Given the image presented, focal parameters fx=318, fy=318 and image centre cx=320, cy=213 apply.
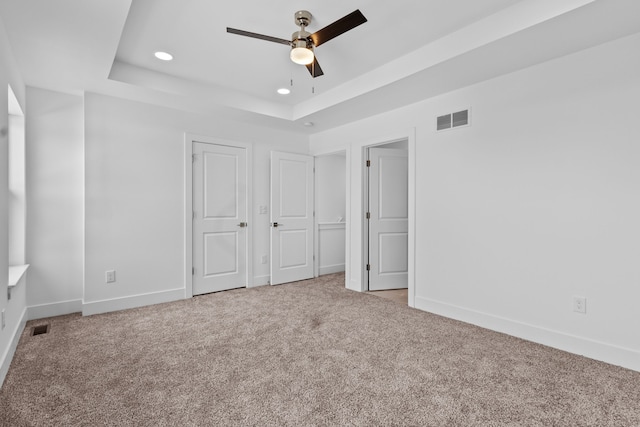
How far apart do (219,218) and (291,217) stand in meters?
1.12

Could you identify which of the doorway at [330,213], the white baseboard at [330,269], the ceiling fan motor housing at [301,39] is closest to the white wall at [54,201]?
the ceiling fan motor housing at [301,39]

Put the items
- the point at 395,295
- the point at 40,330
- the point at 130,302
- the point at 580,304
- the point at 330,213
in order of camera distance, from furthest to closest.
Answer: the point at 330,213 → the point at 395,295 → the point at 130,302 → the point at 40,330 → the point at 580,304

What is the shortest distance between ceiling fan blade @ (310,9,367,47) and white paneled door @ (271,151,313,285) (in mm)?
2543

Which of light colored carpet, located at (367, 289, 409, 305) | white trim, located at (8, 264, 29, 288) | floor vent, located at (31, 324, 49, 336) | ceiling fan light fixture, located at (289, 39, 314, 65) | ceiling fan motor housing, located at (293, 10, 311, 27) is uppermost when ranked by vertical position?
ceiling fan motor housing, located at (293, 10, 311, 27)

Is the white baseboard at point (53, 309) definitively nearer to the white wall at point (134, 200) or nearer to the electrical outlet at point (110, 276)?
the white wall at point (134, 200)

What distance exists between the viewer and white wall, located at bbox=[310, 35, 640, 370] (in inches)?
91.9

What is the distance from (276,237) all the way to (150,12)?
3114mm

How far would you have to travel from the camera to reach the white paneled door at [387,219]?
4.45 m

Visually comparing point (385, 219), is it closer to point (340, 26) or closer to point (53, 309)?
point (340, 26)

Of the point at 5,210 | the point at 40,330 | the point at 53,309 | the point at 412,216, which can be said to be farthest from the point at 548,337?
the point at 53,309

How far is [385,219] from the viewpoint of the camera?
4512 mm

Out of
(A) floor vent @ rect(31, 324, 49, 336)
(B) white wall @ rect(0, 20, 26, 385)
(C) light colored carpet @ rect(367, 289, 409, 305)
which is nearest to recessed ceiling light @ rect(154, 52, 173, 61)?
(B) white wall @ rect(0, 20, 26, 385)

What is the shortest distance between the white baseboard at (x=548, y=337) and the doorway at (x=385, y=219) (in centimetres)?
106

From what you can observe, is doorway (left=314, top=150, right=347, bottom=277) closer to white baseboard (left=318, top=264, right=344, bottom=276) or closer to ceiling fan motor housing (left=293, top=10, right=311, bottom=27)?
white baseboard (left=318, top=264, right=344, bottom=276)
